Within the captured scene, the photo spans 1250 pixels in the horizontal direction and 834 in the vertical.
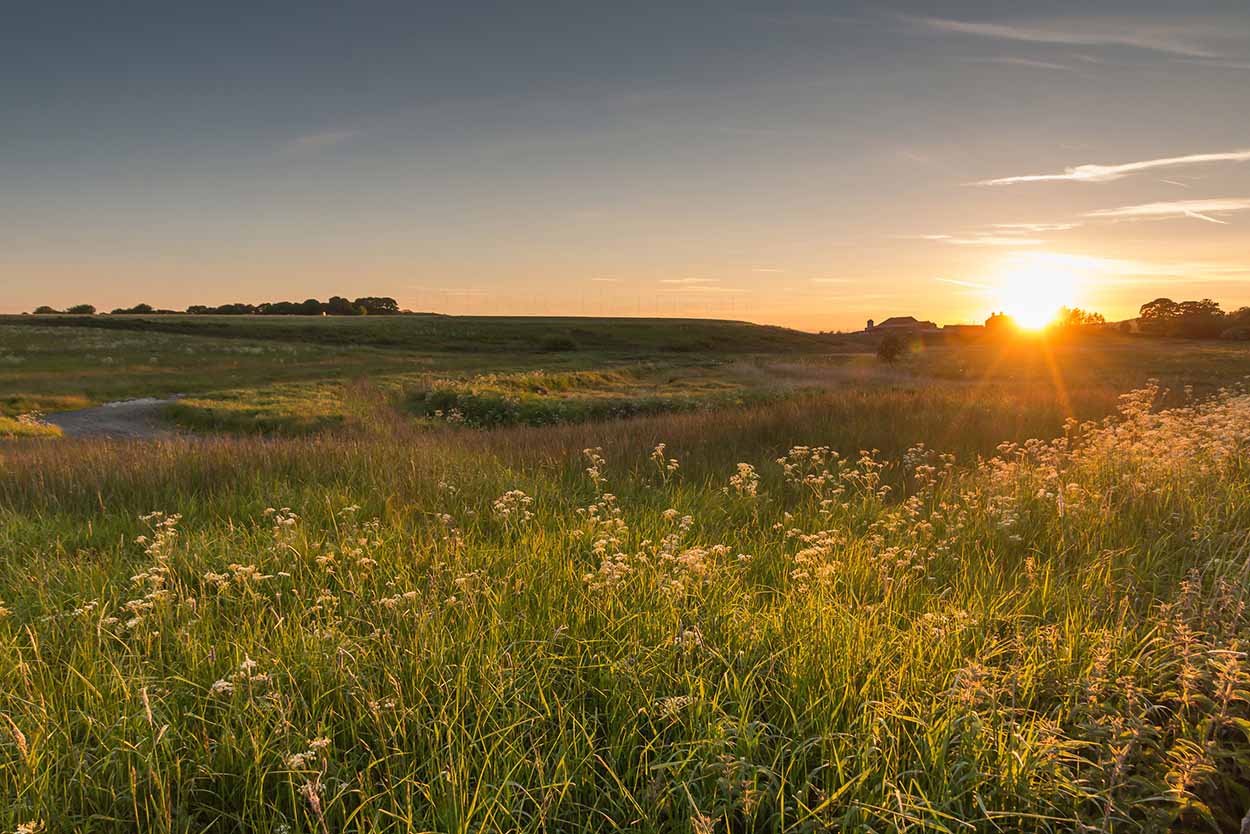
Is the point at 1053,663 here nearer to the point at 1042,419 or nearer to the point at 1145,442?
the point at 1145,442

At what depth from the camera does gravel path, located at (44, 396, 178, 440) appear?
63.2 ft

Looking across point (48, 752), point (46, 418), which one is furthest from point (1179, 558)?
point (46, 418)

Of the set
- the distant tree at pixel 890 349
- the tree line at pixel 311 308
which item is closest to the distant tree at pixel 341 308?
the tree line at pixel 311 308

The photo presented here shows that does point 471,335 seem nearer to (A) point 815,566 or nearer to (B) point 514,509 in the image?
(B) point 514,509

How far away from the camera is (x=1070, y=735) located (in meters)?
2.66

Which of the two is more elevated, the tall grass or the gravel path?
the tall grass

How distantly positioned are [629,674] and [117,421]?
25.8 m

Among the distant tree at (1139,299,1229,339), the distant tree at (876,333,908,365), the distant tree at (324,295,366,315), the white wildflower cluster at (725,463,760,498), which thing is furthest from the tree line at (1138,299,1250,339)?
the distant tree at (324,295,366,315)

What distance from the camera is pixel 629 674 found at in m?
2.69

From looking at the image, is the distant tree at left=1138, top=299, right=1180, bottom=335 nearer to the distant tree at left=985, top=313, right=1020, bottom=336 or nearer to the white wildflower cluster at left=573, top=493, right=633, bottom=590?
the distant tree at left=985, top=313, right=1020, bottom=336

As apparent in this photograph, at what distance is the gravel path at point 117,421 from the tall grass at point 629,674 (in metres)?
17.6

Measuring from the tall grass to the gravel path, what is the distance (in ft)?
57.8

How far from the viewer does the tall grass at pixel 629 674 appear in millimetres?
2176

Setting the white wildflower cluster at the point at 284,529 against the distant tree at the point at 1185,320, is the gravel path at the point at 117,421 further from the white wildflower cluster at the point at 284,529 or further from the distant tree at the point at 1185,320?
the distant tree at the point at 1185,320
